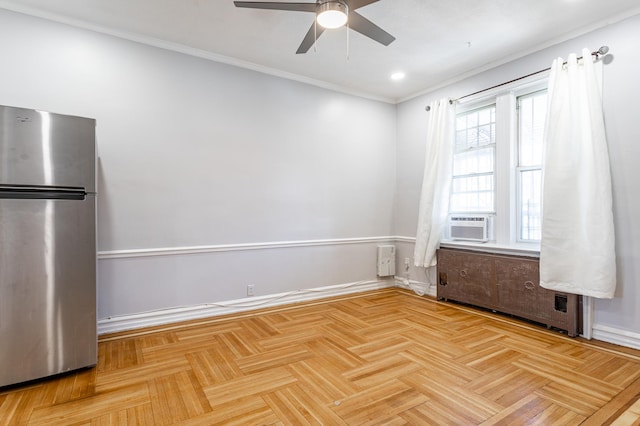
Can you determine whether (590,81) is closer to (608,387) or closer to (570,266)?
(570,266)

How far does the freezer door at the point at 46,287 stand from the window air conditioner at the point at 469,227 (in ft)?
12.3

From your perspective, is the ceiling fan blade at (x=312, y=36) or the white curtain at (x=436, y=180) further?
the white curtain at (x=436, y=180)

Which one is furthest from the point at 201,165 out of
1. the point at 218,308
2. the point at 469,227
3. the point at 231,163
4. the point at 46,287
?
the point at 469,227

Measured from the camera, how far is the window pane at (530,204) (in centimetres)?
350

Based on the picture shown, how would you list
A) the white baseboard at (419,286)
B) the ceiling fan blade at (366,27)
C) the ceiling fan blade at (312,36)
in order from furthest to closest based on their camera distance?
1. the white baseboard at (419,286)
2. the ceiling fan blade at (312,36)
3. the ceiling fan blade at (366,27)

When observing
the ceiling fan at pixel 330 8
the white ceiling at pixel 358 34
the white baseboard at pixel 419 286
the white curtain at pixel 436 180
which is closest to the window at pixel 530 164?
the white ceiling at pixel 358 34

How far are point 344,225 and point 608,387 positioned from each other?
3.00 meters

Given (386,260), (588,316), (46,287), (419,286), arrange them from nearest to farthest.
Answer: (46,287) < (588,316) < (419,286) < (386,260)

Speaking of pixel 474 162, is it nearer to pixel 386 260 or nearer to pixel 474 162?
pixel 474 162

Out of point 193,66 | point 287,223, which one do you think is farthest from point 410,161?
point 193,66

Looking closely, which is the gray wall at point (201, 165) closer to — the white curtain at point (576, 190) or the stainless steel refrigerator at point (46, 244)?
the stainless steel refrigerator at point (46, 244)

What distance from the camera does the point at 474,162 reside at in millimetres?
4109

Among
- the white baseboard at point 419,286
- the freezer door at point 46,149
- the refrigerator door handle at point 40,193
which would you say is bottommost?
the white baseboard at point 419,286

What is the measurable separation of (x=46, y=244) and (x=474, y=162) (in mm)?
4247
